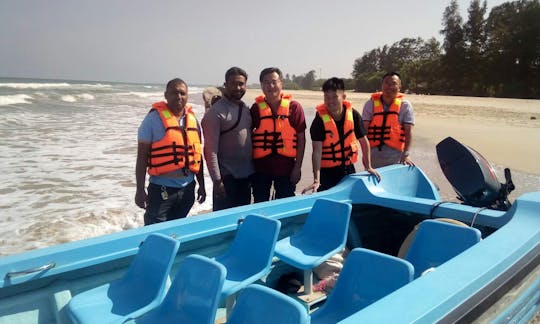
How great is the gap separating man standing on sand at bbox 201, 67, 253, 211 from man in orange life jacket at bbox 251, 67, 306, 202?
3.0 inches

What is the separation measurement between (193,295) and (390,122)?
2.62 metres

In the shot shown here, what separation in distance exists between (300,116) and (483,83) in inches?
1320

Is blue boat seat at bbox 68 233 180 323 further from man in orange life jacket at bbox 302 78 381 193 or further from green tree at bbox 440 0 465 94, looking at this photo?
green tree at bbox 440 0 465 94

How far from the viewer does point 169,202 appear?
2619 millimetres

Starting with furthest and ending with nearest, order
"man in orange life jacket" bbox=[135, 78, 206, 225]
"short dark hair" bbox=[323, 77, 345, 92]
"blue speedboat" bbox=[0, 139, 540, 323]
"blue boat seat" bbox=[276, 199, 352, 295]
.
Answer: "short dark hair" bbox=[323, 77, 345, 92] < "man in orange life jacket" bbox=[135, 78, 206, 225] < "blue boat seat" bbox=[276, 199, 352, 295] < "blue speedboat" bbox=[0, 139, 540, 323]

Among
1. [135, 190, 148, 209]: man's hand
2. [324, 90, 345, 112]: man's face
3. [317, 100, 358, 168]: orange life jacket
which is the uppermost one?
[324, 90, 345, 112]: man's face

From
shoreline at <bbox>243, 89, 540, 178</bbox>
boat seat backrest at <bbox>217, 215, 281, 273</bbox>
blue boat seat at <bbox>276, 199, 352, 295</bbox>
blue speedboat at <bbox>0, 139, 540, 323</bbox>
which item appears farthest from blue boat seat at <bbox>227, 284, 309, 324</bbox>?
shoreline at <bbox>243, 89, 540, 178</bbox>

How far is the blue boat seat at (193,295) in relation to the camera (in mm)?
1438

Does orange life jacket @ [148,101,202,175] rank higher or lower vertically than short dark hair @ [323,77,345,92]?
lower

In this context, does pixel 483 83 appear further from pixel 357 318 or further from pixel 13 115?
pixel 357 318

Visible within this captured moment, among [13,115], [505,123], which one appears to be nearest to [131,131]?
[13,115]

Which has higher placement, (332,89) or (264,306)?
(332,89)

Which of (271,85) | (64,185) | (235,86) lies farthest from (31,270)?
(64,185)

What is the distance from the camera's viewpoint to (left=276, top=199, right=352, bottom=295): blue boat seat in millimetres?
2143
